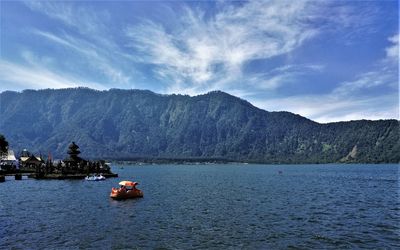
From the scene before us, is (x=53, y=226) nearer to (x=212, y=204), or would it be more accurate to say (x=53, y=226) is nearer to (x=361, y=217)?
(x=212, y=204)

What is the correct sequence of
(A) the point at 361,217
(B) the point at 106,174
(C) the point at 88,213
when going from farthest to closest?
(B) the point at 106,174 < (C) the point at 88,213 < (A) the point at 361,217

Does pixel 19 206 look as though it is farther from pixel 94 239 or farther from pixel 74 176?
pixel 74 176

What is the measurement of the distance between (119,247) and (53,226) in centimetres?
1254

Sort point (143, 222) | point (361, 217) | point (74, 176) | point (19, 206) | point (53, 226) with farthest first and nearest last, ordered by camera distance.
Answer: point (74, 176)
point (19, 206)
point (361, 217)
point (143, 222)
point (53, 226)

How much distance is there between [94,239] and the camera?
33.2 metres

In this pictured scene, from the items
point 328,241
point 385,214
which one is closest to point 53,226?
point 328,241

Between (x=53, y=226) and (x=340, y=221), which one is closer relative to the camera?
(x=53, y=226)

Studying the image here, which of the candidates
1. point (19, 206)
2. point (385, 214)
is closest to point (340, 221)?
point (385, 214)

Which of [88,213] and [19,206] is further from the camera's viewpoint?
[19,206]

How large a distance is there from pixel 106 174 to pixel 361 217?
379ft

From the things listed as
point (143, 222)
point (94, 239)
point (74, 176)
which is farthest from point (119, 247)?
point (74, 176)

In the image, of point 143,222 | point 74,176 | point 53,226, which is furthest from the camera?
point 74,176

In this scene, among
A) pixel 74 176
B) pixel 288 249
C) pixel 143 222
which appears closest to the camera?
pixel 288 249

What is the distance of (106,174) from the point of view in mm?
145000
